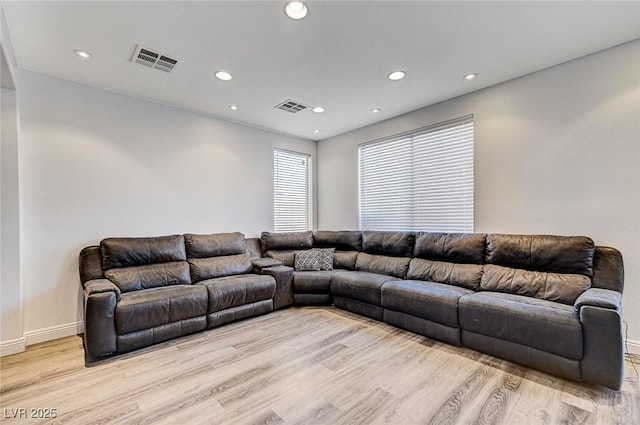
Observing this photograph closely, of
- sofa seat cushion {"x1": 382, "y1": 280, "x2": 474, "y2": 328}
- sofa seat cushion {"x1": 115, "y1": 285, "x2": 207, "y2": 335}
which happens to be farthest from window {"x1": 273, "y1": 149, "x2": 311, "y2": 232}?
sofa seat cushion {"x1": 382, "y1": 280, "x2": 474, "y2": 328}

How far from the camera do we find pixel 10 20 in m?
2.21

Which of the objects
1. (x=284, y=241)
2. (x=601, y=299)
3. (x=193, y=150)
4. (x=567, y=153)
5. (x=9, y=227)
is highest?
(x=193, y=150)

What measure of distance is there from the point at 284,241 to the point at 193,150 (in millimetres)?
1951

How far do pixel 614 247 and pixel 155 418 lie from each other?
3978 millimetres

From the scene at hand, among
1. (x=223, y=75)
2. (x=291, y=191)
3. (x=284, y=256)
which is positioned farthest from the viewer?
(x=291, y=191)

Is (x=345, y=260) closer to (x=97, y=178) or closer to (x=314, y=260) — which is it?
(x=314, y=260)

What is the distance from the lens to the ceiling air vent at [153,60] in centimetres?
264

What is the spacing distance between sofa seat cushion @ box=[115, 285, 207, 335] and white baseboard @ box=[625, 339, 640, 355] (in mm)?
4105

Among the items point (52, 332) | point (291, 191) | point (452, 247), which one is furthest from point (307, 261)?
point (52, 332)

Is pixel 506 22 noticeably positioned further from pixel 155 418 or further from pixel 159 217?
pixel 159 217

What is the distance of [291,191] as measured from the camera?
5387 millimetres

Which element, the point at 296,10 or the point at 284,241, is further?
the point at 284,241

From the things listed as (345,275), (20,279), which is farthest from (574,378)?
(20,279)

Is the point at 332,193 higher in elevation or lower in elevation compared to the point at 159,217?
higher
